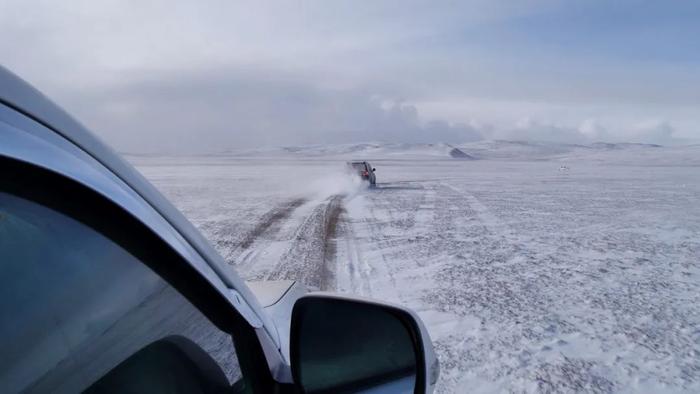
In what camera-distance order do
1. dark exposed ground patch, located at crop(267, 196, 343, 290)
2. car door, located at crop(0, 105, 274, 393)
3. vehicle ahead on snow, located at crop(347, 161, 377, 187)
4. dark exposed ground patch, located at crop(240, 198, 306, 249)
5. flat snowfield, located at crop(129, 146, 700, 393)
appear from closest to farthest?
car door, located at crop(0, 105, 274, 393), flat snowfield, located at crop(129, 146, 700, 393), dark exposed ground patch, located at crop(267, 196, 343, 290), dark exposed ground patch, located at crop(240, 198, 306, 249), vehicle ahead on snow, located at crop(347, 161, 377, 187)

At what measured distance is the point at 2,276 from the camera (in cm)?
83

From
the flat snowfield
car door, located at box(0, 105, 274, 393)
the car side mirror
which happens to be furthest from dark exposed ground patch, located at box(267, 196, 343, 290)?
car door, located at box(0, 105, 274, 393)

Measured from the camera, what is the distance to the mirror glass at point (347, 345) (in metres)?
1.40

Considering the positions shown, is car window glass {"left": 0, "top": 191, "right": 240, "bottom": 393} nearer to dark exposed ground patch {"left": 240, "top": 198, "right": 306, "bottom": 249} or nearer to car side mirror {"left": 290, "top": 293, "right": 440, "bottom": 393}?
car side mirror {"left": 290, "top": 293, "right": 440, "bottom": 393}

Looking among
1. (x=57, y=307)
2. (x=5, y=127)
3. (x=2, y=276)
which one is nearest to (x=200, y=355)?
(x=57, y=307)

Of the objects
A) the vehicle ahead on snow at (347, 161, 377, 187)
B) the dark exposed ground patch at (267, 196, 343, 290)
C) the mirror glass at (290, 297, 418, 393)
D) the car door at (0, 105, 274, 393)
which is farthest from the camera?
the vehicle ahead on snow at (347, 161, 377, 187)

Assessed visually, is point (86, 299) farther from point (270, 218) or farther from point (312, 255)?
point (270, 218)

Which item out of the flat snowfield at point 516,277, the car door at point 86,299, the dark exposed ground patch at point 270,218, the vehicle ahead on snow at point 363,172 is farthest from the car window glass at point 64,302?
the vehicle ahead on snow at point 363,172

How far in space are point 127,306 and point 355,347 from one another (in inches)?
23.9

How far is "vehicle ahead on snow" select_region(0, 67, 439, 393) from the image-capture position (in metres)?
0.85

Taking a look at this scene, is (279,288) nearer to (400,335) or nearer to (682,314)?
(400,335)

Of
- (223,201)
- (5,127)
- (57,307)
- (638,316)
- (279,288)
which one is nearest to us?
(5,127)

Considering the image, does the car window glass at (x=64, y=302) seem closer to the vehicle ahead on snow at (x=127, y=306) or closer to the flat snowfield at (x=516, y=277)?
the vehicle ahead on snow at (x=127, y=306)

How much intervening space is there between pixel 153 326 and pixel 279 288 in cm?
135
